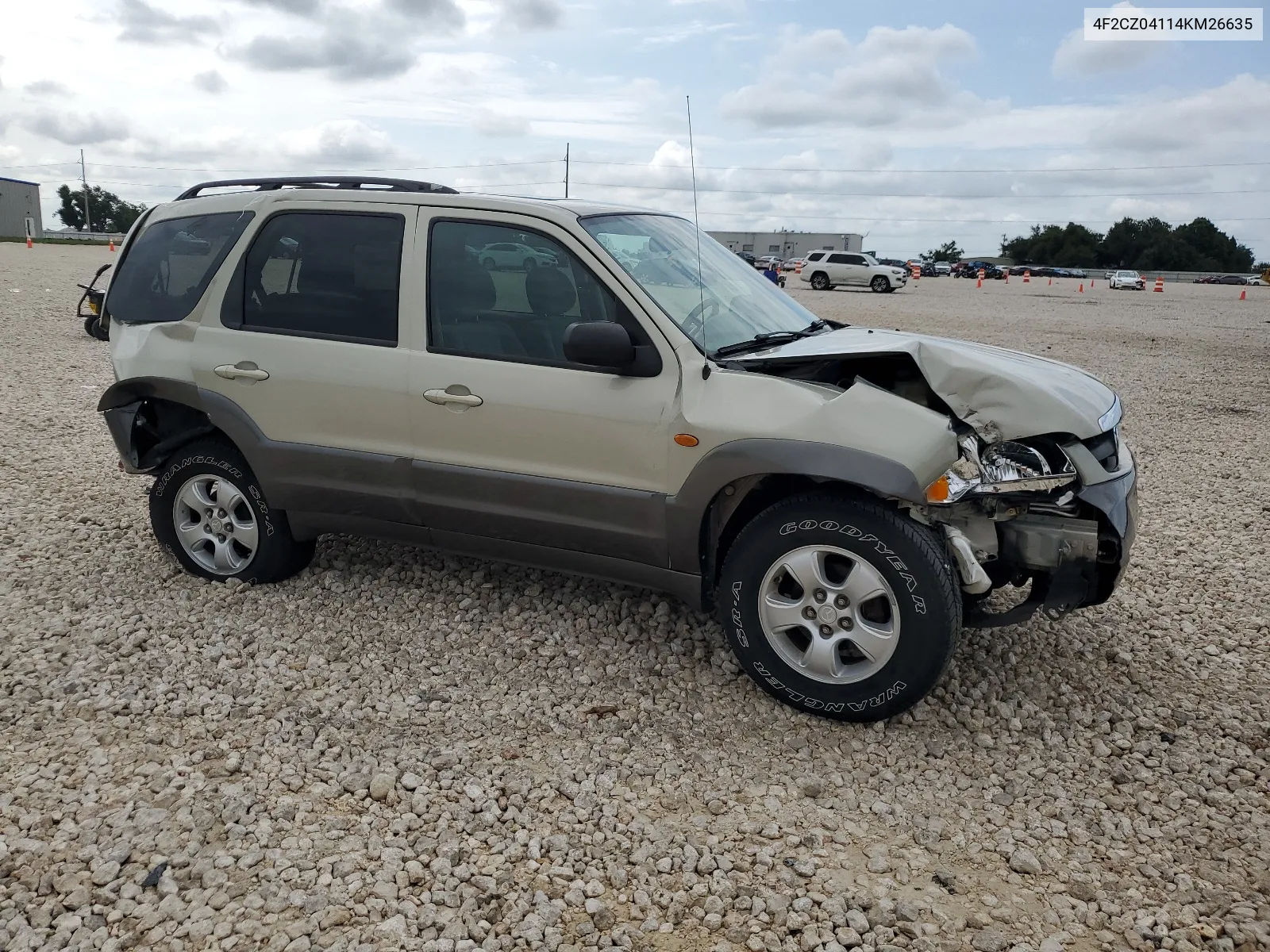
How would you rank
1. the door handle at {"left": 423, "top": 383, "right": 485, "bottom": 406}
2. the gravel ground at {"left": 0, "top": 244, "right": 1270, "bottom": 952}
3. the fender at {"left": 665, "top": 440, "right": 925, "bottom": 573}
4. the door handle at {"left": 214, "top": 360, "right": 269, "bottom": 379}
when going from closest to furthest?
the gravel ground at {"left": 0, "top": 244, "right": 1270, "bottom": 952} < the fender at {"left": 665, "top": 440, "right": 925, "bottom": 573} < the door handle at {"left": 423, "top": 383, "right": 485, "bottom": 406} < the door handle at {"left": 214, "top": 360, "right": 269, "bottom": 379}

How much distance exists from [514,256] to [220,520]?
2138 millimetres

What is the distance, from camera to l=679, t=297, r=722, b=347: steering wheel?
3908mm

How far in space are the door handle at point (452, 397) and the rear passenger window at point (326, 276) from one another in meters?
0.32

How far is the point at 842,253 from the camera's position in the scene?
3909 centimetres

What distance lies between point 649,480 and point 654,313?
66 centimetres

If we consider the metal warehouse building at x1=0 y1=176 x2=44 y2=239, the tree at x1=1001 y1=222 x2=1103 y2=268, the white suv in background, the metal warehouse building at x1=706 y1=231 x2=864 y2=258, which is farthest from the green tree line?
the metal warehouse building at x1=0 y1=176 x2=44 y2=239

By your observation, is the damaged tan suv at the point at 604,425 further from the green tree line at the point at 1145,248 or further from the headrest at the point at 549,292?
the green tree line at the point at 1145,248

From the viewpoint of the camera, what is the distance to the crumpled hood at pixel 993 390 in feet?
11.6

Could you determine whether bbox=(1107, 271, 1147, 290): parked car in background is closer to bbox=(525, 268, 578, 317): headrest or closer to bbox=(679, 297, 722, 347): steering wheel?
bbox=(679, 297, 722, 347): steering wheel

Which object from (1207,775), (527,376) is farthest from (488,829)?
(1207,775)

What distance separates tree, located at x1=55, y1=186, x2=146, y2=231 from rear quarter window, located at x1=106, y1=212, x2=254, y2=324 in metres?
113

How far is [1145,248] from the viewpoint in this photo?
95.9 metres

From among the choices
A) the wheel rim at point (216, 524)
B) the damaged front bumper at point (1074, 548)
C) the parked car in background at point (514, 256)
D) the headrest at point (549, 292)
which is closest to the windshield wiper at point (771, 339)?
the headrest at point (549, 292)

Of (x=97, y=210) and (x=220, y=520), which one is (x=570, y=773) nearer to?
(x=220, y=520)
